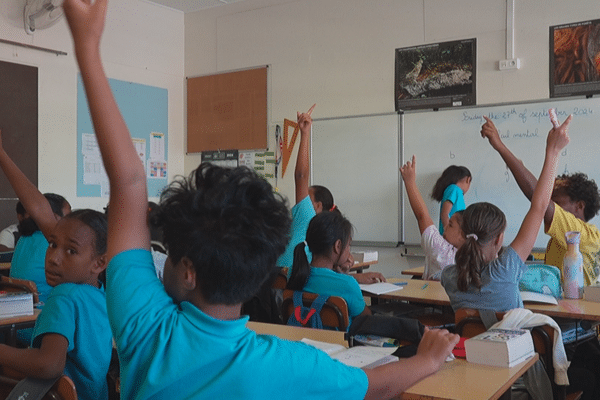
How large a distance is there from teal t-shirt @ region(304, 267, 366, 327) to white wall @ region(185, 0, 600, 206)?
3.39 meters

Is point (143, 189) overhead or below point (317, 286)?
overhead

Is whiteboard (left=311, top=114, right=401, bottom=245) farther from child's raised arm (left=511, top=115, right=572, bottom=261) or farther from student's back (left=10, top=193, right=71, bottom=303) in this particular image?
child's raised arm (left=511, top=115, right=572, bottom=261)

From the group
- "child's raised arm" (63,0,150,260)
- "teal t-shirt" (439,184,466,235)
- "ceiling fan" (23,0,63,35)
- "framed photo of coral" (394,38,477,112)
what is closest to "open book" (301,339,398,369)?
"child's raised arm" (63,0,150,260)

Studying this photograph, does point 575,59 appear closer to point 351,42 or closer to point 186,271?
point 351,42

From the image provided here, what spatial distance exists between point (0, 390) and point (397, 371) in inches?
41.6

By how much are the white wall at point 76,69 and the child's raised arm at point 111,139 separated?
5495mm

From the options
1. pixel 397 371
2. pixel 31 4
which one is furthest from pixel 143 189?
pixel 31 4

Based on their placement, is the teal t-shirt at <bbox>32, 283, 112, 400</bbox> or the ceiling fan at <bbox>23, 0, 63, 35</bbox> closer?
the teal t-shirt at <bbox>32, 283, 112, 400</bbox>

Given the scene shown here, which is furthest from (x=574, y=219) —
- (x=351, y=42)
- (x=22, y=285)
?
(x=351, y=42)

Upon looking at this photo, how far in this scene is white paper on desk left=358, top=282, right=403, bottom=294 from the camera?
3.47 metres

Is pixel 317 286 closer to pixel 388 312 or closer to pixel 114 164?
pixel 388 312

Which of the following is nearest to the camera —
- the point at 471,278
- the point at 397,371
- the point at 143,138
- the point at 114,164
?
the point at 114,164

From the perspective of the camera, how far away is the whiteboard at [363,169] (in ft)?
20.2

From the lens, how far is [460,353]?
1946 millimetres
